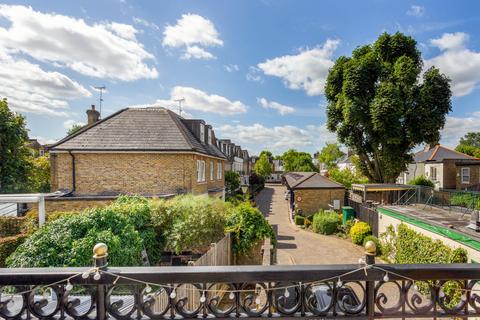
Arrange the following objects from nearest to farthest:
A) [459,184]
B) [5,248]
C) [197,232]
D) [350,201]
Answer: [5,248] < [197,232] < [350,201] < [459,184]

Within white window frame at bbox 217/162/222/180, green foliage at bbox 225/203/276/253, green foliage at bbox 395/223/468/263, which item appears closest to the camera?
green foliage at bbox 395/223/468/263

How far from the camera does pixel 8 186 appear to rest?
57.9 ft

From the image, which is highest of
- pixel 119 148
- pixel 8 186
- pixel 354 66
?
pixel 354 66

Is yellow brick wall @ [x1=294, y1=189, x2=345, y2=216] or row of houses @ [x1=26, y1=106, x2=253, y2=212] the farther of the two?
yellow brick wall @ [x1=294, y1=189, x2=345, y2=216]

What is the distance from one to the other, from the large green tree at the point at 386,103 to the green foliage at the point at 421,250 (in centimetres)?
966

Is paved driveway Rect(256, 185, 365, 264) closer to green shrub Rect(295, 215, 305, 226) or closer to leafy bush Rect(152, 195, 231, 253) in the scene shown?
green shrub Rect(295, 215, 305, 226)

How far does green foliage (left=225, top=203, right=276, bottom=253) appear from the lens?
29.9ft

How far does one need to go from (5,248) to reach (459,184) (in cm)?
3571

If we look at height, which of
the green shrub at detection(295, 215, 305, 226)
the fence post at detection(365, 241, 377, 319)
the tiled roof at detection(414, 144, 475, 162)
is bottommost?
the green shrub at detection(295, 215, 305, 226)

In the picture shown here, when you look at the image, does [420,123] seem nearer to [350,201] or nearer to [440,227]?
[350,201]

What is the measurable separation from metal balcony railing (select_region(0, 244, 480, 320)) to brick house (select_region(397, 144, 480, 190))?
2710 centimetres

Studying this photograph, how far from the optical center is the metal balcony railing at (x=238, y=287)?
1.64 m

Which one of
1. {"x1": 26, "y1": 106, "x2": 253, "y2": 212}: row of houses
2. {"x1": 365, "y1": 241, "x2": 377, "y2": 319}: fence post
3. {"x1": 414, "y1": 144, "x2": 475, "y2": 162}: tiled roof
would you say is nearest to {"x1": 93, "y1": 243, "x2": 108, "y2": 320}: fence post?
{"x1": 365, "y1": 241, "x2": 377, "y2": 319}: fence post

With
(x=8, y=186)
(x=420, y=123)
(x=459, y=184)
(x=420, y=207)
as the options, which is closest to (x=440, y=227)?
(x=420, y=207)
